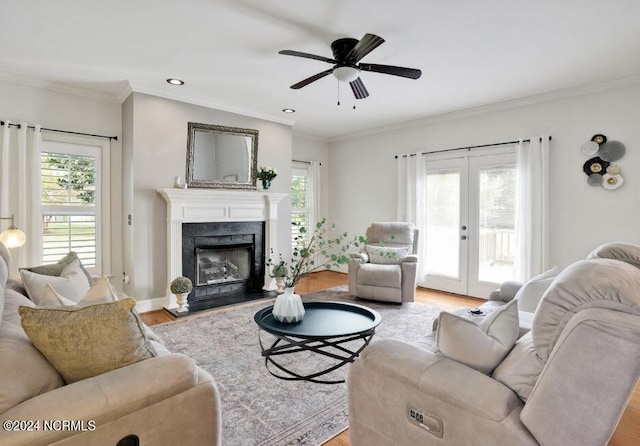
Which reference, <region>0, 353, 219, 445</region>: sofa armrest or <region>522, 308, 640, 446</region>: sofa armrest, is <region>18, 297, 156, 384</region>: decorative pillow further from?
<region>522, 308, 640, 446</region>: sofa armrest

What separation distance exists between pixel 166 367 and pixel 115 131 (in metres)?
3.89

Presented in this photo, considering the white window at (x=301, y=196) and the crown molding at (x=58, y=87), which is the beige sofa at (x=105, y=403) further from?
the white window at (x=301, y=196)

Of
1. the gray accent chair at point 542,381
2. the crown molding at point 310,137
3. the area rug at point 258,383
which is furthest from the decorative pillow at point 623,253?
the crown molding at point 310,137

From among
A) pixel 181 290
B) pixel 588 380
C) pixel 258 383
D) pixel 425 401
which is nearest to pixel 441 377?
pixel 425 401

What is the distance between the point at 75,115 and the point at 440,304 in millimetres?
4988

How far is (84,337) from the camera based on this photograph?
1210mm

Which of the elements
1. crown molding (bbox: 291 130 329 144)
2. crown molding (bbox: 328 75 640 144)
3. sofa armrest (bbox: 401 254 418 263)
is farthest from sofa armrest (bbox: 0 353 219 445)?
crown molding (bbox: 291 130 329 144)

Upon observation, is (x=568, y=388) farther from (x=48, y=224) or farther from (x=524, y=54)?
(x=48, y=224)

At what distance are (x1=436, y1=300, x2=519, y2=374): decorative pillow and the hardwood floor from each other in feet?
2.89

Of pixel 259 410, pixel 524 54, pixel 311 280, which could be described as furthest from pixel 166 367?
pixel 311 280

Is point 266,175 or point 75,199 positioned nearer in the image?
point 75,199

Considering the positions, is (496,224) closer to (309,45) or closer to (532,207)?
(532,207)

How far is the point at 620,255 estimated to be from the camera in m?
1.46

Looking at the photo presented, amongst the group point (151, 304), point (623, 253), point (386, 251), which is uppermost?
point (623, 253)
